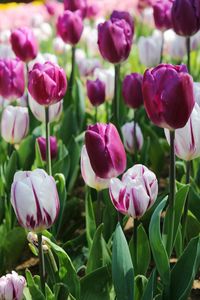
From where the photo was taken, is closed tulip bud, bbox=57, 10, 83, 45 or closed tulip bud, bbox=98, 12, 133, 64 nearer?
closed tulip bud, bbox=98, 12, 133, 64

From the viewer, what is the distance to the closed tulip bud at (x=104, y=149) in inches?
66.2

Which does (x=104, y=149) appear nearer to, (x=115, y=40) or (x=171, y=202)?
(x=171, y=202)

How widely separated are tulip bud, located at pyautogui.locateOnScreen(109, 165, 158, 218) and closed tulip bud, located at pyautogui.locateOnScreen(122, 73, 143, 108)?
87 centimetres

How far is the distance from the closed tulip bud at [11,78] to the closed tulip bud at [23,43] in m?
0.22

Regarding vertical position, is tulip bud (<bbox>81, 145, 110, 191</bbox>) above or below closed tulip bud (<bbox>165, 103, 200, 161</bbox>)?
below

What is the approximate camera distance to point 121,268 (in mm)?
1678

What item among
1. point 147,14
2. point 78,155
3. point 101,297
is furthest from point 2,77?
point 147,14

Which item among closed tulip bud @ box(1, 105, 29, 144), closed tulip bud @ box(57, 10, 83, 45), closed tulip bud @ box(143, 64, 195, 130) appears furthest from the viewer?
closed tulip bud @ box(57, 10, 83, 45)

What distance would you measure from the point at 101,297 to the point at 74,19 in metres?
1.49

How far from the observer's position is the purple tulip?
2963 mm

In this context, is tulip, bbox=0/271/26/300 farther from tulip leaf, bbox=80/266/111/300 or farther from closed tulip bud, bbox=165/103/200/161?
closed tulip bud, bbox=165/103/200/161

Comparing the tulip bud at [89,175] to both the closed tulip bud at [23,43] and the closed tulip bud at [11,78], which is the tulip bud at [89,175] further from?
the closed tulip bud at [23,43]

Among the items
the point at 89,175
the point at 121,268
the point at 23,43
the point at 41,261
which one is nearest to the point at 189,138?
the point at 89,175

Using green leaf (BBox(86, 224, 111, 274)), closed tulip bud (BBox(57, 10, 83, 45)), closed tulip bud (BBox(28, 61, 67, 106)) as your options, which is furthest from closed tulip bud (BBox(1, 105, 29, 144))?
green leaf (BBox(86, 224, 111, 274))
